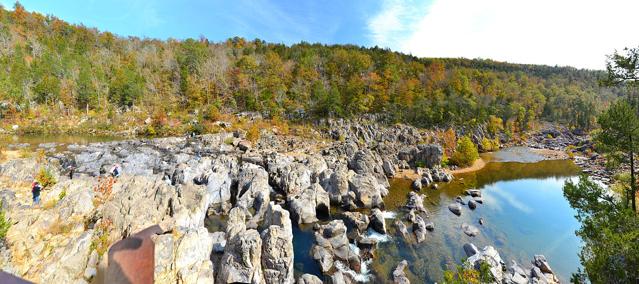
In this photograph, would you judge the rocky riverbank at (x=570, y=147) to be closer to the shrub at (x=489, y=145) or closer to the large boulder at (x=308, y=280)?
the shrub at (x=489, y=145)

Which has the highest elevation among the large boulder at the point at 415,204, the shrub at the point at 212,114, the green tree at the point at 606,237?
the shrub at the point at 212,114

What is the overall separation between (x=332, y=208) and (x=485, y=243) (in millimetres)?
14928

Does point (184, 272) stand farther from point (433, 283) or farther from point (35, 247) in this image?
point (433, 283)

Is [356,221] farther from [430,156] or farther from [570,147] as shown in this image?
[570,147]

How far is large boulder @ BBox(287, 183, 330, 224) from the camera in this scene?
2794 centimetres

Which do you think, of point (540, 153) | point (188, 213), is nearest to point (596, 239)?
point (188, 213)

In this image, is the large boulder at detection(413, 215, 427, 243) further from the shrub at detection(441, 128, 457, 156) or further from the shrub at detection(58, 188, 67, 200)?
the shrub at detection(441, 128, 457, 156)

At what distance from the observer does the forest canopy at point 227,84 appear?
77.8 meters

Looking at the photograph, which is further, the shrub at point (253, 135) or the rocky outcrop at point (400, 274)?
the shrub at point (253, 135)

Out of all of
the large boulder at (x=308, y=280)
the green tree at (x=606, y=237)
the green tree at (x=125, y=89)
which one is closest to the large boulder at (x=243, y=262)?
the large boulder at (x=308, y=280)

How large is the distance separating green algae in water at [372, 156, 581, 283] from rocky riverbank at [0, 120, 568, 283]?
171 cm

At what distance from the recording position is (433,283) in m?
20.0

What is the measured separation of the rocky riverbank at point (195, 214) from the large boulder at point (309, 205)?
0.11 meters

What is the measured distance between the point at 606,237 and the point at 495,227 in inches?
806
